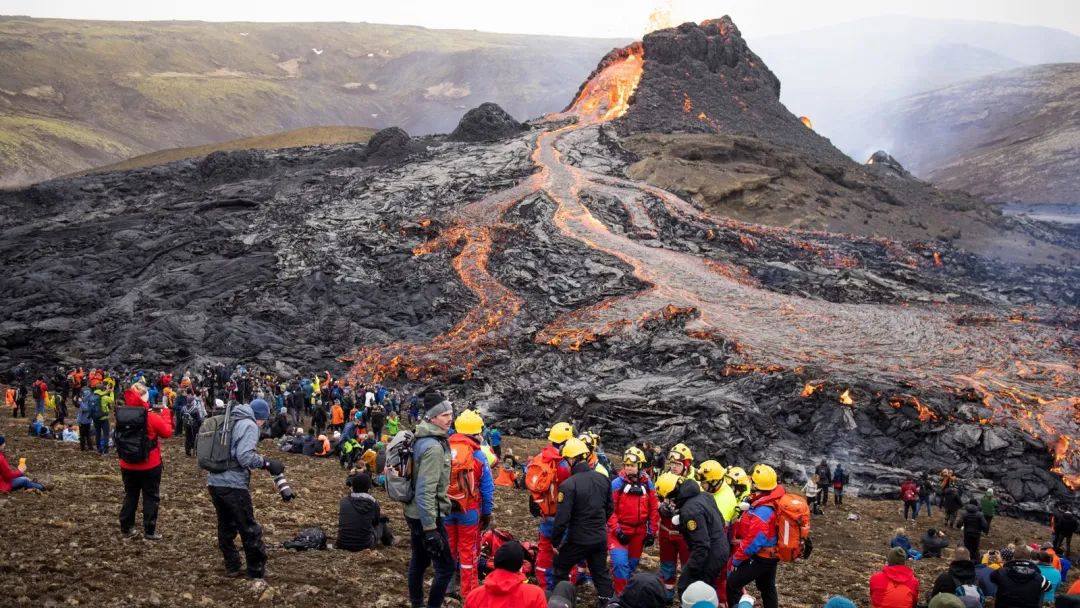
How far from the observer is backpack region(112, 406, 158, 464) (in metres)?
10.1

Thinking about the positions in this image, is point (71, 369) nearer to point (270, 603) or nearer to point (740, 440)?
point (740, 440)

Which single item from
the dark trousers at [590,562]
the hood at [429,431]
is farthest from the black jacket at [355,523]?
the hood at [429,431]

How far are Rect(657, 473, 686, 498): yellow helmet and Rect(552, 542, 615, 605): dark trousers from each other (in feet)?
3.27

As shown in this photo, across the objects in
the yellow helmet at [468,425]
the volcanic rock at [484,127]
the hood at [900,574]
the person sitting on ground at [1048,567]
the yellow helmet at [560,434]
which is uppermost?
the volcanic rock at [484,127]

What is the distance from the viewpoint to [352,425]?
69.2ft

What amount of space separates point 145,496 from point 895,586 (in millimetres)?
8485

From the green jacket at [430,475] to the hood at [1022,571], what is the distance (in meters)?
6.44

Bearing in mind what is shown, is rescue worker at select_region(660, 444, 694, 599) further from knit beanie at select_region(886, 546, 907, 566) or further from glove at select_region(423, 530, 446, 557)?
glove at select_region(423, 530, 446, 557)

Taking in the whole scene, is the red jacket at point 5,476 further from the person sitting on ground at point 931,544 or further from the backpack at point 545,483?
the person sitting on ground at point 931,544

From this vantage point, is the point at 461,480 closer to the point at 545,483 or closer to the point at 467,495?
the point at 467,495

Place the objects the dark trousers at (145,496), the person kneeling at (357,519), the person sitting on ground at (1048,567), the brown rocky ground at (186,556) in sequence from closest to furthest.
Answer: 1. the brown rocky ground at (186,556)
2. the dark trousers at (145,496)
3. the person kneeling at (357,519)
4. the person sitting on ground at (1048,567)

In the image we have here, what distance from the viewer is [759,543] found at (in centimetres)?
927

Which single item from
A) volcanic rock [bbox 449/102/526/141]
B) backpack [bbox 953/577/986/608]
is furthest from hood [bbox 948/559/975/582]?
volcanic rock [bbox 449/102/526/141]

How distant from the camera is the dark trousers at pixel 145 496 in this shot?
34.0 feet
